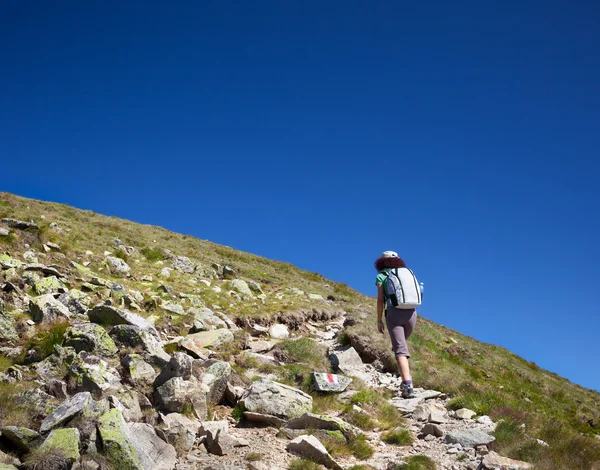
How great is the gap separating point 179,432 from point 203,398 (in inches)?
44.1

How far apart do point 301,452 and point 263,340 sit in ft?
21.1

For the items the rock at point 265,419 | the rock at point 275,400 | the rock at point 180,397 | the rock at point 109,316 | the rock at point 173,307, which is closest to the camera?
the rock at point 180,397

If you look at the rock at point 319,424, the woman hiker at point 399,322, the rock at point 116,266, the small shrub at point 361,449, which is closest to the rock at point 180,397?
the rock at point 319,424

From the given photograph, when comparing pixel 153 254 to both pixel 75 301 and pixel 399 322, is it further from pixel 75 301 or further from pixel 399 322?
pixel 399 322

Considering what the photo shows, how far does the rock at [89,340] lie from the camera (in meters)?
7.72

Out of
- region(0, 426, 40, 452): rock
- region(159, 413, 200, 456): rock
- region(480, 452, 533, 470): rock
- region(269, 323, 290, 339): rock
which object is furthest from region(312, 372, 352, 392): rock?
region(0, 426, 40, 452): rock

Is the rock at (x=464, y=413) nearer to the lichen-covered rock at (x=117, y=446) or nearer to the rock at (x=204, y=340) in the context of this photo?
the rock at (x=204, y=340)

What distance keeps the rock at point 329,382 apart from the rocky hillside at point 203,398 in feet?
0.11

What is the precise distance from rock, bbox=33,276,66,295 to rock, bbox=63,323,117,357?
2.81m

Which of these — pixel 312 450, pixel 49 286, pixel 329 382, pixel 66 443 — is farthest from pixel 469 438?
pixel 49 286

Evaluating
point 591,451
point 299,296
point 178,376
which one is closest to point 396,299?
point 591,451

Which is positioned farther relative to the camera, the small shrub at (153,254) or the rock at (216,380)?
the small shrub at (153,254)

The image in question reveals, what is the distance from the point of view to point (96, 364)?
23.7 feet

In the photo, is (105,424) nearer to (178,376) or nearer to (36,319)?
(178,376)
